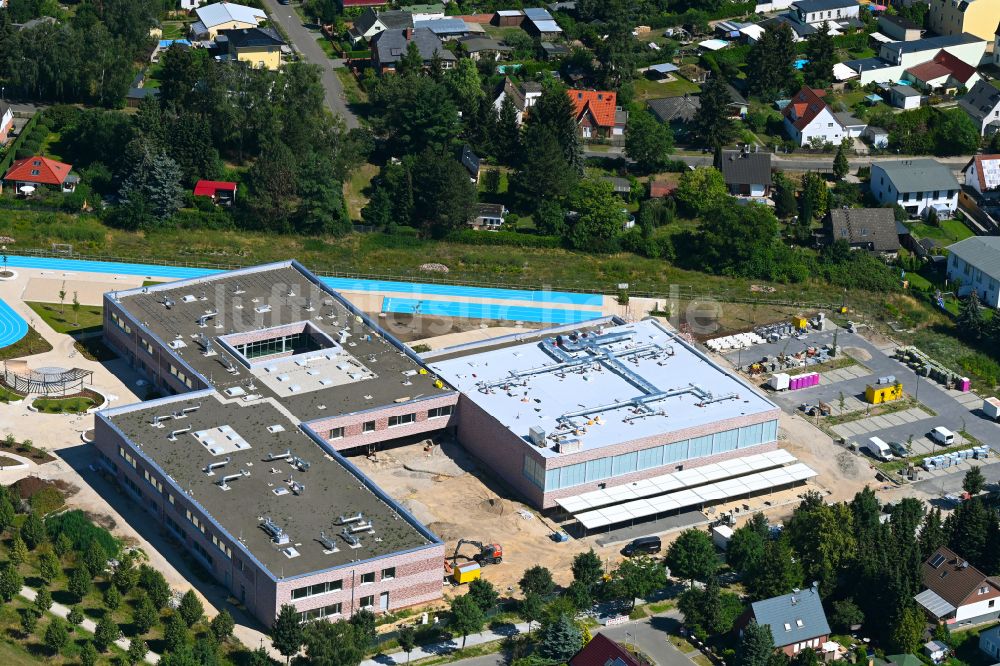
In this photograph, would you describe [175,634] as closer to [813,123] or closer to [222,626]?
[222,626]

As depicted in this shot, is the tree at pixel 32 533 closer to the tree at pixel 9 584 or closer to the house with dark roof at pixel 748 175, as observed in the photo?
the tree at pixel 9 584

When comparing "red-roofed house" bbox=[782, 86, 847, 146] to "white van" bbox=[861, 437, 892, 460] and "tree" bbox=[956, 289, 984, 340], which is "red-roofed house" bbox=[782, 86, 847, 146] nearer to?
"tree" bbox=[956, 289, 984, 340]

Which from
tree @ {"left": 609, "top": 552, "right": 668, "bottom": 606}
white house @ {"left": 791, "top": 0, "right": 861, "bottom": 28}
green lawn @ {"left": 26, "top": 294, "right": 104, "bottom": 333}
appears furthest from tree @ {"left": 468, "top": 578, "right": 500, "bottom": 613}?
white house @ {"left": 791, "top": 0, "right": 861, "bottom": 28}

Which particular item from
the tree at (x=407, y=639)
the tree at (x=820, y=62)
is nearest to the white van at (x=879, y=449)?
the tree at (x=407, y=639)

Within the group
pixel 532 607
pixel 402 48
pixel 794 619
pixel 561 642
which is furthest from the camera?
pixel 402 48

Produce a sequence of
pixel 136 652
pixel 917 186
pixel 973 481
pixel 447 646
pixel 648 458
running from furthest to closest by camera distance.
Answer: pixel 917 186
pixel 973 481
pixel 648 458
pixel 447 646
pixel 136 652

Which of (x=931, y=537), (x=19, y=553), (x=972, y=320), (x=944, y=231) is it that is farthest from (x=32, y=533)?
(x=944, y=231)
